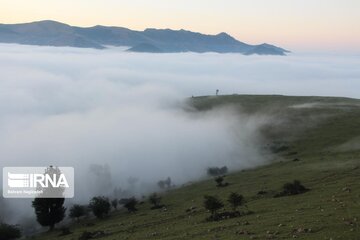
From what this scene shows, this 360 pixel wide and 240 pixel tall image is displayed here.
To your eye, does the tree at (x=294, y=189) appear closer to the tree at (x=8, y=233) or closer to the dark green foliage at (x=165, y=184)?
the tree at (x=8, y=233)

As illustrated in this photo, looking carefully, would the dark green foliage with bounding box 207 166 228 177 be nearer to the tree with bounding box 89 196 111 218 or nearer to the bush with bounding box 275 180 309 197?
the tree with bounding box 89 196 111 218

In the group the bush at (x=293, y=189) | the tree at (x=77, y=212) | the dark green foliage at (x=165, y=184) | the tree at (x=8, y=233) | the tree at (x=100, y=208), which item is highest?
the bush at (x=293, y=189)

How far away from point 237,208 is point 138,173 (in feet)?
318

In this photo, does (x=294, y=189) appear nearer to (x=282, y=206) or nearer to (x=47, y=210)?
(x=282, y=206)

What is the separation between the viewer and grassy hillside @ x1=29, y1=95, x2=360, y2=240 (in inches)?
1651

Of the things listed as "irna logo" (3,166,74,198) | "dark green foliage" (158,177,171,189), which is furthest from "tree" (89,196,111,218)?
"dark green foliage" (158,177,171,189)

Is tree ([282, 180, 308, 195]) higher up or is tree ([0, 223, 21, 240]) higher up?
tree ([282, 180, 308, 195])

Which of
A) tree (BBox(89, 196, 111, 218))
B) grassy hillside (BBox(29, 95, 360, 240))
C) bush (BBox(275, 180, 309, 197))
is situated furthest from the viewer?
tree (BBox(89, 196, 111, 218))

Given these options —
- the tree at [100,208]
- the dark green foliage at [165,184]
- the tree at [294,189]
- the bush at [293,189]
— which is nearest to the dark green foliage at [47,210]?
the tree at [100,208]

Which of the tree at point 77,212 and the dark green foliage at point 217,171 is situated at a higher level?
the dark green foliage at point 217,171

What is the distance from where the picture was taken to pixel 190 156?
164 meters

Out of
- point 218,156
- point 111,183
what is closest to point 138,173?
point 111,183

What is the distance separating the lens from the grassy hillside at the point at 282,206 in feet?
138

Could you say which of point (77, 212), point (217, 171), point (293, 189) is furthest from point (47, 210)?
point (217, 171)
